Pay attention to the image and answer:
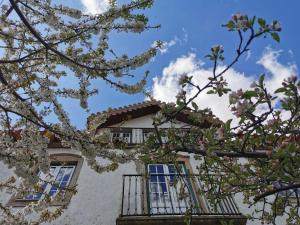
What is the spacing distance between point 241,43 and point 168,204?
6237 millimetres

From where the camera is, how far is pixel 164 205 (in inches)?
326

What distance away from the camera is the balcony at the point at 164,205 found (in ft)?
23.3

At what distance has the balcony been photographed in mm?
7105

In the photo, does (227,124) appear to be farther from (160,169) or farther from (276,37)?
(160,169)

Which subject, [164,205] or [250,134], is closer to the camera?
[250,134]

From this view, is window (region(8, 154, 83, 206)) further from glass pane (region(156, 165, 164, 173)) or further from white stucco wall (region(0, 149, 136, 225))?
glass pane (region(156, 165, 164, 173))

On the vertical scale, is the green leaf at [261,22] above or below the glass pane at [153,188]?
below

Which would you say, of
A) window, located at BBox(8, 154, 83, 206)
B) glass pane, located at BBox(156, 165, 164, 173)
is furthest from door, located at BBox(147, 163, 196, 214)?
window, located at BBox(8, 154, 83, 206)

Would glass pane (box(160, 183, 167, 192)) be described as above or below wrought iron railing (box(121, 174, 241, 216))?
above

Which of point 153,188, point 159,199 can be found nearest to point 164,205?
point 159,199

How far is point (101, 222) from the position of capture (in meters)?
8.00

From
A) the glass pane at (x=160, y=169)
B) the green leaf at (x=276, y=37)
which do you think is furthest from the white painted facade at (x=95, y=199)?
the green leaf at (x=276, y=37)

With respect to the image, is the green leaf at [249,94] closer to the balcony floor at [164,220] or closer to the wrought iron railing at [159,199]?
the balcony floor at [164,220]

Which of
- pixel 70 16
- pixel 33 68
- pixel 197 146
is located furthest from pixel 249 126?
pixel 33 68
